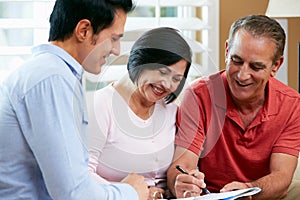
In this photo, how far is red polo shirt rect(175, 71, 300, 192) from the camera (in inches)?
77.9

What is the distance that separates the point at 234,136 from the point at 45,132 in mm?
865

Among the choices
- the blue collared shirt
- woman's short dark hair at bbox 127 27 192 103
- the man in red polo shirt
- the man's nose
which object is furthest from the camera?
the man in red polo shirt

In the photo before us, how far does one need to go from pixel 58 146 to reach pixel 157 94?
22.0 inches

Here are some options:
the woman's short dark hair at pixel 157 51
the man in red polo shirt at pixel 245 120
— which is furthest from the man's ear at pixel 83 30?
the man in red polo shirt at pixel 245 120

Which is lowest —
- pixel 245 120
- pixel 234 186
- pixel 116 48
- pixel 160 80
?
pixel 234 186

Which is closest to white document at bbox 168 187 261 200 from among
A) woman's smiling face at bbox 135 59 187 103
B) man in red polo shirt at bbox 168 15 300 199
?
man in red polo shirt at bbox 168 15 300 199

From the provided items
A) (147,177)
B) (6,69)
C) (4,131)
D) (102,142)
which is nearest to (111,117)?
(102,142)

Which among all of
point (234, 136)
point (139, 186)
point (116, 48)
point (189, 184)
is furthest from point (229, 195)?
point (116, 48)

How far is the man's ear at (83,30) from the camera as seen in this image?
53.6 inches

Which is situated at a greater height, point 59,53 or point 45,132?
point 59,53

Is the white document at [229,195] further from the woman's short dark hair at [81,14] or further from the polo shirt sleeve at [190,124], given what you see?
the woman's short dark hair at [81,14]

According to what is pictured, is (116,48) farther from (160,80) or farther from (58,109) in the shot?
(160,80)

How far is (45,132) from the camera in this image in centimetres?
128

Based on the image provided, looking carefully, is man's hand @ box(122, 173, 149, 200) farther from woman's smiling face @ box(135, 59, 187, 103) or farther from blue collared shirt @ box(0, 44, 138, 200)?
woman's smiling face @ box(135, 59, 187, 103)
